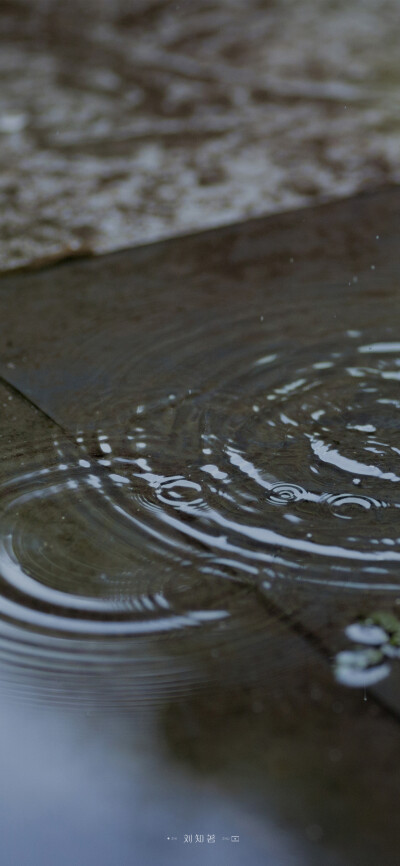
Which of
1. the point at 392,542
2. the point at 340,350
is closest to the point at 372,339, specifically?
the point at 340,350

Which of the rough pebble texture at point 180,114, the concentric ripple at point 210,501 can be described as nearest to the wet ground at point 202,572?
the concentric ripple at point 210,501

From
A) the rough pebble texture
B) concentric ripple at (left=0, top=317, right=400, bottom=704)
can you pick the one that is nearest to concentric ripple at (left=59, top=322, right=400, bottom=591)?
concentric ripple at (left=0, top=317, right=400, bottom=704)

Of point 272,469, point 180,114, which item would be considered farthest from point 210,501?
point 180,114

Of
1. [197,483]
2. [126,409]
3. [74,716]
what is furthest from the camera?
[126,409]

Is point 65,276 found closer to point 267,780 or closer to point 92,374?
point 92,374

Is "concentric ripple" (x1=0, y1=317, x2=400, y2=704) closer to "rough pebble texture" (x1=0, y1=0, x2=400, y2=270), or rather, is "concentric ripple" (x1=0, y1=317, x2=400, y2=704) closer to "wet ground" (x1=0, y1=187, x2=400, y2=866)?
"wet ground" (x1=0, y1=187, x2=400, y2=866)

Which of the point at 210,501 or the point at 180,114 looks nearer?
the point at 210,501

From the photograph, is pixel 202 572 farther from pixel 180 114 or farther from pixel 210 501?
pixel 180 114
